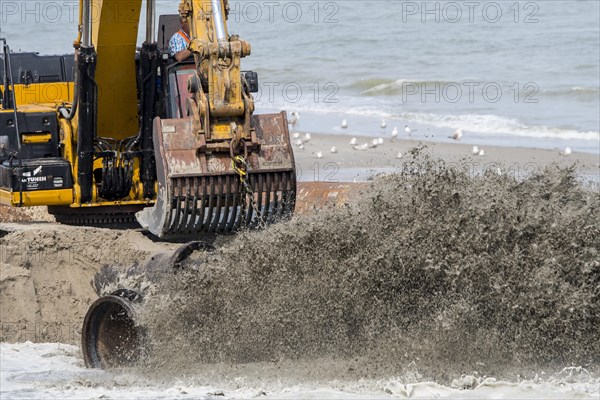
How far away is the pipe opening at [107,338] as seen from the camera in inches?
277

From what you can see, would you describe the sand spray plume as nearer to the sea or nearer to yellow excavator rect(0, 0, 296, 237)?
yellow excavator rect(0, 0, 296, 237)

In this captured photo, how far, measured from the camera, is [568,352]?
6.25 metres

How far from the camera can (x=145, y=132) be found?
8867mm

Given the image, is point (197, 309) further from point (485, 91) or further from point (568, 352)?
point (485, 91)

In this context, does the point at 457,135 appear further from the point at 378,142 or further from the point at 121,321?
the point at 121,321

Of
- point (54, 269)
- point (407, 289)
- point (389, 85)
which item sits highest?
point (407, 289)

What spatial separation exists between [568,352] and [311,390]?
1466 mm

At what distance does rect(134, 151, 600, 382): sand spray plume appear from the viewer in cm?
621

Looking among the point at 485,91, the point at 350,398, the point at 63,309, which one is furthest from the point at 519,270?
the point at 485,91

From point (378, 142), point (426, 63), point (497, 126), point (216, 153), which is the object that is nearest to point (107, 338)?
point (216, 153)

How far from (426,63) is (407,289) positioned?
2154 cm

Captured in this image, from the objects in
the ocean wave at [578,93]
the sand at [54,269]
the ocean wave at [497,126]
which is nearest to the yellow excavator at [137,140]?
the sand at [54,269]

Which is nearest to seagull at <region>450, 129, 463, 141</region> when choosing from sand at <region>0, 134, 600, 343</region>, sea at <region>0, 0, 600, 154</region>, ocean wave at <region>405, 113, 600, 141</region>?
sea at <region>0, 0, 600, 154</region>

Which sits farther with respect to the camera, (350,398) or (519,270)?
(519,270)
